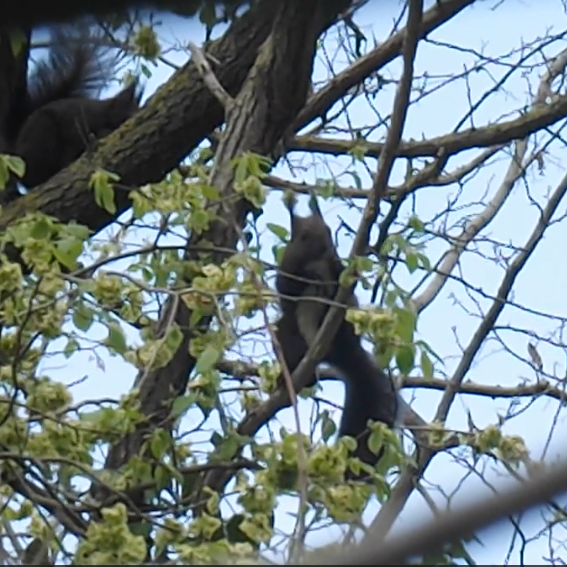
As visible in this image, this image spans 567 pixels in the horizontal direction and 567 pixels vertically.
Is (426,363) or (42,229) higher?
(42,229)

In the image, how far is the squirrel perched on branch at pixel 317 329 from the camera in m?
2.88

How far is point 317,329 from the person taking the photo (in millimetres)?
2850

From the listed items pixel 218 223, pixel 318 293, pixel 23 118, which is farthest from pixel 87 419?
pixel 23 118

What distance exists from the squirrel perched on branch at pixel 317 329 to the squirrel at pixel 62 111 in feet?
3.57

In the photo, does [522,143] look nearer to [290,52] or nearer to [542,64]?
→ [542,64]

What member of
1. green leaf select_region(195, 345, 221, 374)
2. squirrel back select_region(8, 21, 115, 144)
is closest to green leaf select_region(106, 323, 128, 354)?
green leaf select_region(195, 345, 221, 374)

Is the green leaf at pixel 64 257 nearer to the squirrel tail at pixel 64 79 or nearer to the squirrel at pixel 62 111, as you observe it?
the squirrel at pixel 62 111

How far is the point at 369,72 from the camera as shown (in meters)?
3.22

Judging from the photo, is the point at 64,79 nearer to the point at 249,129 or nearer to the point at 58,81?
the point at 58,81

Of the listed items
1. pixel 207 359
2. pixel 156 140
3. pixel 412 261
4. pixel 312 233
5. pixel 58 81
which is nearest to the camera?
pixel 207 359

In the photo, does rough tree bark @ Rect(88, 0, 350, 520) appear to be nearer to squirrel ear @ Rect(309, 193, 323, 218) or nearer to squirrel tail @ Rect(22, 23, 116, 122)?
squirrel ear @ Rect(309, 193, 323, 218)

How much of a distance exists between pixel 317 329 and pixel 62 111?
5.17 feet

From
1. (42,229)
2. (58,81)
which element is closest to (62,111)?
(58,81)

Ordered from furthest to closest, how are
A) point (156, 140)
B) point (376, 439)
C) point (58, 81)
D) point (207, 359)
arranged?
point (58, 81) → point (156, 140) → point (376, 439) → point (207, 359)
